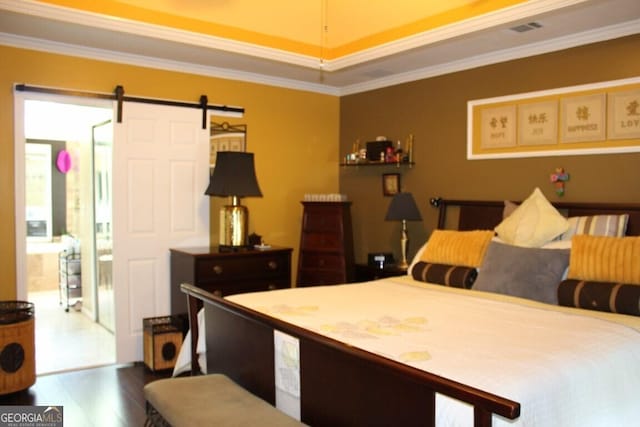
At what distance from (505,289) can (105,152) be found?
3.73 meters

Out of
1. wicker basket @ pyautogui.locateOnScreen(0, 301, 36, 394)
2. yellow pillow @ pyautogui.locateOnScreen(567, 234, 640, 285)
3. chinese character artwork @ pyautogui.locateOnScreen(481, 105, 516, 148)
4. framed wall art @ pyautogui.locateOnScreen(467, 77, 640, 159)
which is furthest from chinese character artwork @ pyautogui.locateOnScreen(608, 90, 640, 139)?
wicker basket @ pyautogui.locateOnScreen(0, 301, 36, 394)

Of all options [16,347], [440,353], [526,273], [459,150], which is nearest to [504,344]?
[440,353]

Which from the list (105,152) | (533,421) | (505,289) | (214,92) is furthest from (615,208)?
(105,152)

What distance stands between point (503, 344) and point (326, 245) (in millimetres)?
2909

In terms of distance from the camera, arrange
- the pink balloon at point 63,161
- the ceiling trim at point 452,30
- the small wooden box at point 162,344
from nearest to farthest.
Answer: the ceiling trim at point 452,30, the small wooden box at point 162,344, the pink balloon at point 63,161

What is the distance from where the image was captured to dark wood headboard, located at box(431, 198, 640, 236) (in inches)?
134

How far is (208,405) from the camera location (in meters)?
2.26

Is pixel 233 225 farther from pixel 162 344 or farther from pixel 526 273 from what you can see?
pixel 526 273

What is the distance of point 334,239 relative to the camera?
4.99 m

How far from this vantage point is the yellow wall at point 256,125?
388cm

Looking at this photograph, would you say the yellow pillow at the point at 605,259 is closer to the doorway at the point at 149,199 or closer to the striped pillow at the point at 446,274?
the striped pillow at the point at 446,274

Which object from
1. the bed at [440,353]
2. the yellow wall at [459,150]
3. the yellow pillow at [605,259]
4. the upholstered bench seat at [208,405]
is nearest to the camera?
the bed at [440,353]
